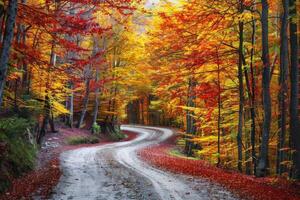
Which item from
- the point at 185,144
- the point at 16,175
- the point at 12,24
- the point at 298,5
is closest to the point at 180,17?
the point at 298,5

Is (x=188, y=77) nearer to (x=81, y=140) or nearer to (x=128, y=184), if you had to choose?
(x=128, y=184)

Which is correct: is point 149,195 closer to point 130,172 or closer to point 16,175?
point 130,172

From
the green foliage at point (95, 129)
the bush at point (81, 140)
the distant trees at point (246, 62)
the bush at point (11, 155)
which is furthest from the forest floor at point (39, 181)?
the green foliage at point (95, 129)

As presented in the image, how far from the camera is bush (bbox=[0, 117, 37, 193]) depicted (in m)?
10.5

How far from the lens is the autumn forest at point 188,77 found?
1170 cm

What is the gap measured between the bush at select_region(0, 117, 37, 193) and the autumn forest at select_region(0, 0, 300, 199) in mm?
62

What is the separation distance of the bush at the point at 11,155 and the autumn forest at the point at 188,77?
0.06 meters

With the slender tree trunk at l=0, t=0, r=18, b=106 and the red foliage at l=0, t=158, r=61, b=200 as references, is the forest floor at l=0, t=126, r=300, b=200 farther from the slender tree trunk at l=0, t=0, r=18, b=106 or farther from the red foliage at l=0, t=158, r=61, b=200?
the slender tree trunk at l=0, t=0, r=18, b=106

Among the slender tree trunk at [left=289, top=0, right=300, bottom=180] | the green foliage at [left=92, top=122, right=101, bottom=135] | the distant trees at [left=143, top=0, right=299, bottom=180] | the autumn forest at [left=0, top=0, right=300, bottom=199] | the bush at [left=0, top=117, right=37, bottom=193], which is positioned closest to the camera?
the bush at [left=0, top=117, right=37, bottom=193]

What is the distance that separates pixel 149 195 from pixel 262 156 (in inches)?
247

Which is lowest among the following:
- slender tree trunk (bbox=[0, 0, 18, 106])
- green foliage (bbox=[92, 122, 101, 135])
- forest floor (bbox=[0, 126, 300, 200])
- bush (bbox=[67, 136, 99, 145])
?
forest floor (bbox=[0, 126, 300, 200])

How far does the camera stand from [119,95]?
36.0m

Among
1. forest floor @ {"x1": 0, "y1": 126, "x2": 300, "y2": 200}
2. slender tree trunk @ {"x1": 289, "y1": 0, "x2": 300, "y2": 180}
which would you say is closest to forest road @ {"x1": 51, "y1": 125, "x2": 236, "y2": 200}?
forest floor @ {"x1": 0, "y1": 126, "x2": 300, "y2": 200}

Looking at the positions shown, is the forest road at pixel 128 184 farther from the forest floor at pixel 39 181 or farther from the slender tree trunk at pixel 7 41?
the slender tree trunk at pixel 7 41
